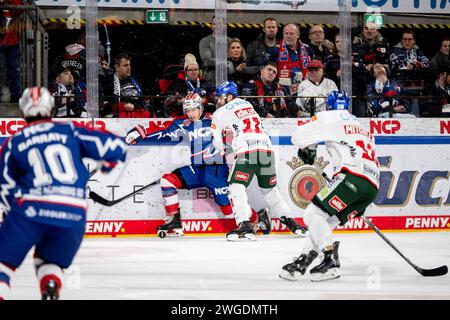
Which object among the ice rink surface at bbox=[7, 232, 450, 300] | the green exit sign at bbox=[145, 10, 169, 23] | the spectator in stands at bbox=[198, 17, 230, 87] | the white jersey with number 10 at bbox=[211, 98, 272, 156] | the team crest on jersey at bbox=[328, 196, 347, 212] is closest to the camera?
the ice rink surface at bbox=[7, 232, 450, 300]

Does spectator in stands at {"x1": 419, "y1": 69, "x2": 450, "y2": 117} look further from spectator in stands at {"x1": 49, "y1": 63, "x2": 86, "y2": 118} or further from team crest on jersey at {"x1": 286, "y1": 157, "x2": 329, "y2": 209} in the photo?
spectator in stands at {"x1": 49, "y1": 63, "x2": 86, "y2": 118}

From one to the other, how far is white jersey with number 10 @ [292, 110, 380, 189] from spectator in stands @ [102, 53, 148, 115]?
2945 mm

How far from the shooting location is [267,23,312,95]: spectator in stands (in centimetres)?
938

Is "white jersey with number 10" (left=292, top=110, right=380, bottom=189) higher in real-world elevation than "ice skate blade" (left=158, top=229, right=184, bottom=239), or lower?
higher

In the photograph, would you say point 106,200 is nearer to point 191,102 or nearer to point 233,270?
point 191,102

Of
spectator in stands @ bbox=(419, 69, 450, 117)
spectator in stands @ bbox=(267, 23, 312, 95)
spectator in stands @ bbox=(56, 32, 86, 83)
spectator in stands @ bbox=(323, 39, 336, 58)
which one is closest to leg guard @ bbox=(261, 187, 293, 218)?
spectator in stands @ bbox=(267, 23, 312, 95)

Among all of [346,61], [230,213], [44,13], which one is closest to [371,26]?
[346,61]

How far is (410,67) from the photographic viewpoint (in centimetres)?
965

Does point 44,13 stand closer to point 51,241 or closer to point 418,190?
point 418,190

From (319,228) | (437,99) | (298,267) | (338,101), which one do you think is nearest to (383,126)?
(437,99)

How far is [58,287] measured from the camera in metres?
4.46

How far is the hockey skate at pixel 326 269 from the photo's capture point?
20.9 ft

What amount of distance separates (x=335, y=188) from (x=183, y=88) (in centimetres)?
319
